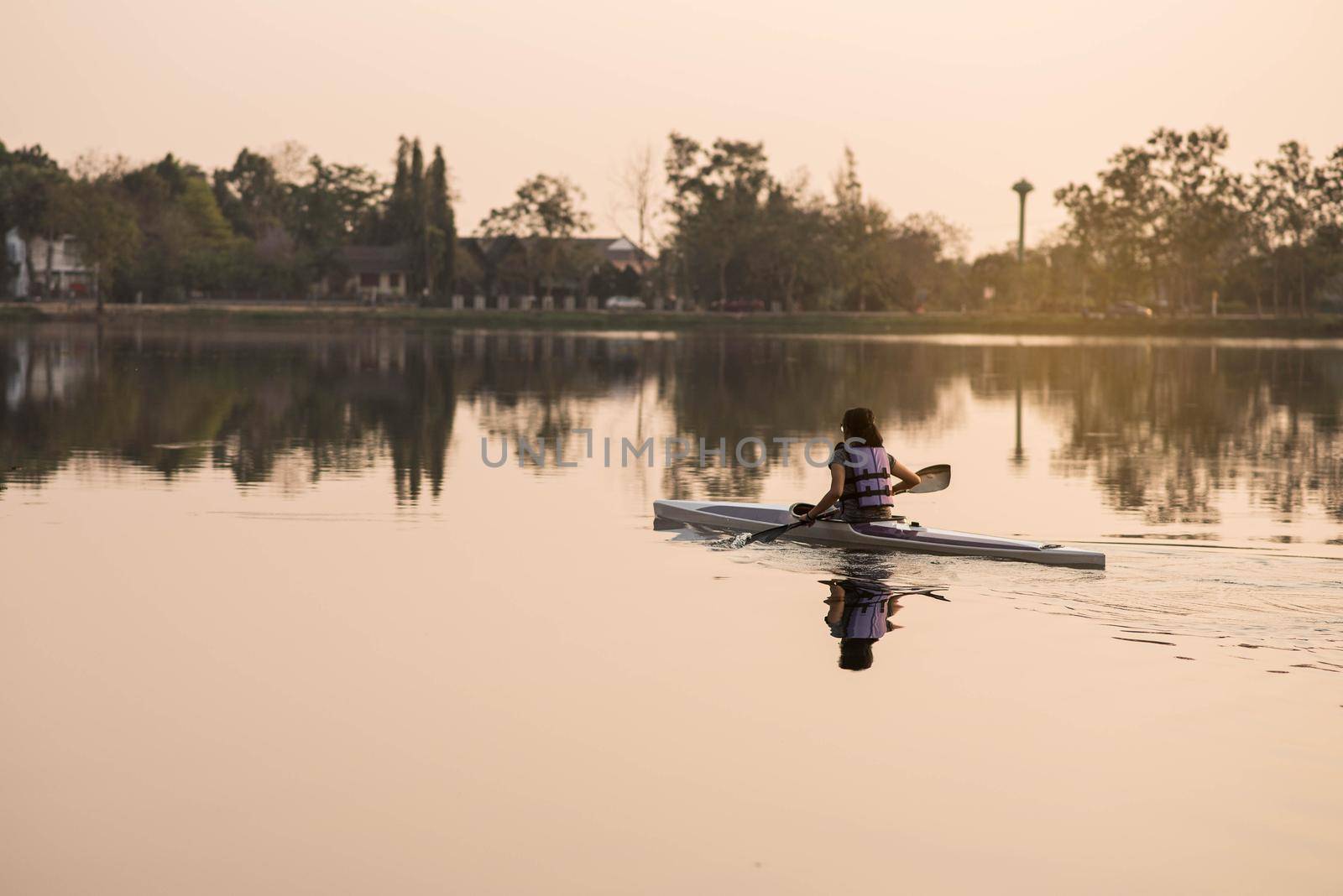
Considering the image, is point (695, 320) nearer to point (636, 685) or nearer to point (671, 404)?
point (671, 404)

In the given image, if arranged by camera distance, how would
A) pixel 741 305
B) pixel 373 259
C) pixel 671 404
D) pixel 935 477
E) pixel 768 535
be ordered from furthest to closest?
pixel 373 259, pixel 741 305, pixel 671 404, pixel 935 477, pixel 768 535

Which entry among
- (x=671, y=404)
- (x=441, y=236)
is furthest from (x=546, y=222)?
(x=671, y=404)

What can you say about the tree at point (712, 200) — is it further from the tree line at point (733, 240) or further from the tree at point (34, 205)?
the tree at point (34, 205)

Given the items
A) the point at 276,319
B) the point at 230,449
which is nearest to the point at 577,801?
the point at 230,449

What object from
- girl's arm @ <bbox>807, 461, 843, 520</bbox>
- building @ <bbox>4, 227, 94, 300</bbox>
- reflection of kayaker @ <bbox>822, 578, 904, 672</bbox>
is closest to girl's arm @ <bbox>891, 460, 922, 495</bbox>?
girl's arm @ <bbox>807, 461, 843, 520</bbox>

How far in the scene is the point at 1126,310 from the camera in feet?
495

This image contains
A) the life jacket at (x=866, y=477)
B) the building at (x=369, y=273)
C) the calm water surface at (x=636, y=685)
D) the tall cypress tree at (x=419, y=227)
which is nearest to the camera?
the calm water surface at (x=636, y=685)

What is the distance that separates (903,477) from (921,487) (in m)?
0.97

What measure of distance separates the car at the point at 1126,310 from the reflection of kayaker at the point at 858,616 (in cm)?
13360

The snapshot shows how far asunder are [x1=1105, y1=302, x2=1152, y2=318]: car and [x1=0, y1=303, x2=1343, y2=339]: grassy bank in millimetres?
5319

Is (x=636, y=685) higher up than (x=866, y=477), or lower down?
lower down

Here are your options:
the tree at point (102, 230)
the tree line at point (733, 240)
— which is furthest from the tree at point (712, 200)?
the tree at point (102, 230)

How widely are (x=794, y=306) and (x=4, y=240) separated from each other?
78.7 metres

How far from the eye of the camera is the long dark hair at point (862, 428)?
17.5 metres
